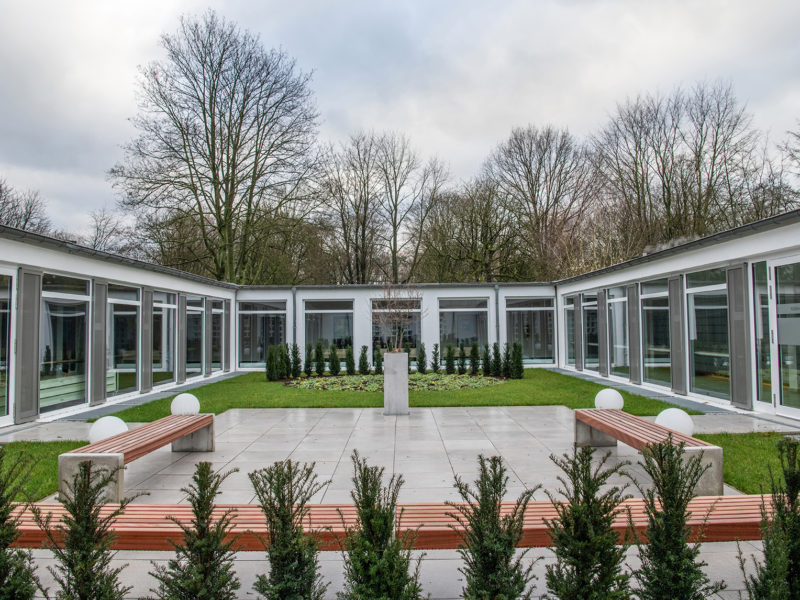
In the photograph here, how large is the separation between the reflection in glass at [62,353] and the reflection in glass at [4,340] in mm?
683

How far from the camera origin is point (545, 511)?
11.0 feet

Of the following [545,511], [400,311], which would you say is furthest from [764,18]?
[545,511]

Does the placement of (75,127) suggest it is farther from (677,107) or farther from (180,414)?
(677,107)

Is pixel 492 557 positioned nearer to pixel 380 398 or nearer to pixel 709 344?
pixel 380 398

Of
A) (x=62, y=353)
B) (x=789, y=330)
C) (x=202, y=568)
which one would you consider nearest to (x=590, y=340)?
(x=789, y=330)

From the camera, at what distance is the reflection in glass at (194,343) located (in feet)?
49.7

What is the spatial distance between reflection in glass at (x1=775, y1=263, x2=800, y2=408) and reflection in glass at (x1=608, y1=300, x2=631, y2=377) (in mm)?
5100

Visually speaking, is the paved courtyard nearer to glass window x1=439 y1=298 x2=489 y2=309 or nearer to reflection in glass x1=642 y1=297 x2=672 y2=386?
reflection in glass x1=642 y1=297 x2=672 y2=386

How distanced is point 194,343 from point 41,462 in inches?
384

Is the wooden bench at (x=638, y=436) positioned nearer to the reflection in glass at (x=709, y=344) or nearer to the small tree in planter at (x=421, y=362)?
the reflection in glass at (x=709, y=344)

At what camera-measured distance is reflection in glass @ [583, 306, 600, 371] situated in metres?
15.7

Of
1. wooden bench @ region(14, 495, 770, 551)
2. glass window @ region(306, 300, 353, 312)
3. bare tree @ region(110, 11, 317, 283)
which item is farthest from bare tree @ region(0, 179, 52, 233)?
wooden bench @ region(14, 495, 770, 551)

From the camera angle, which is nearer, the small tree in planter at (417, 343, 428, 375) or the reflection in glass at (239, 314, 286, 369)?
the small tree in planter at (417, 343, 428, 375)

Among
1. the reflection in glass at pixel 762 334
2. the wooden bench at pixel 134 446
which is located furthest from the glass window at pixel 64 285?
the reflection in glass at pixel 762 334
